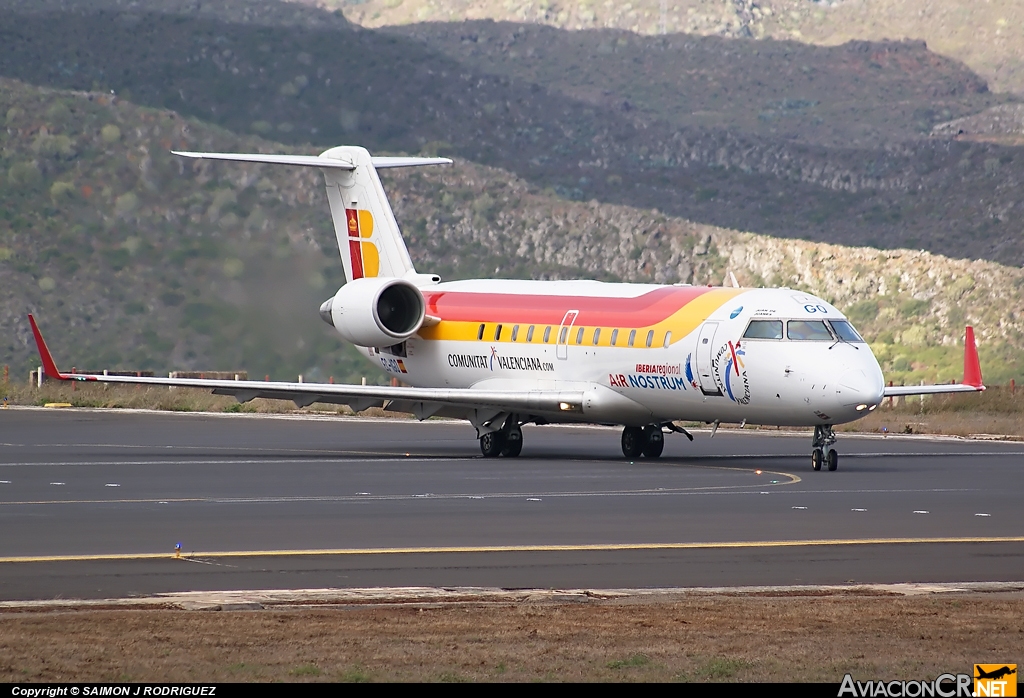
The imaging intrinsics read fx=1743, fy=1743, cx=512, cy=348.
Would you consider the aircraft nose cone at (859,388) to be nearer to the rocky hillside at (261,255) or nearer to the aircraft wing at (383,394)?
the aircraft wing at (383,394)

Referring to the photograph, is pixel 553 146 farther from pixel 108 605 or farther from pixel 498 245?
pixel 108 605

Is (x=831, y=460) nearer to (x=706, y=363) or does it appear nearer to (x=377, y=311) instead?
(x=706, y=363)

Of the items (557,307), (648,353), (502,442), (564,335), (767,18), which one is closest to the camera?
(648,353)

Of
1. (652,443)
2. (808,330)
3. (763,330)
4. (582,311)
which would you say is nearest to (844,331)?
(808,330)

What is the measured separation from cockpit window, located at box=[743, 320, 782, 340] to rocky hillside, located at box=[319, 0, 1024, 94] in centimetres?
14779

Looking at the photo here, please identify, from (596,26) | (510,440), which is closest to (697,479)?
(510,440)

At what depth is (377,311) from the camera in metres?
34.2

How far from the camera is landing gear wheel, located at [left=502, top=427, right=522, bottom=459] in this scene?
1270 inches

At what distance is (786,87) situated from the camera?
517 ft

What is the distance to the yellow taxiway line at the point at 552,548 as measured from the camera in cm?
1596

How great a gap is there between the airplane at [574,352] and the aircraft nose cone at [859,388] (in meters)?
0.02

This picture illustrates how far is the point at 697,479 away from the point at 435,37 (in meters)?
144

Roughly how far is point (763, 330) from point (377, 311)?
8.94 meters

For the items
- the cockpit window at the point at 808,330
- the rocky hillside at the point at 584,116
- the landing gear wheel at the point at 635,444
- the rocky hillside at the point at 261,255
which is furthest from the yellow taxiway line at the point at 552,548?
the rocky hillside at the point at 584,116
